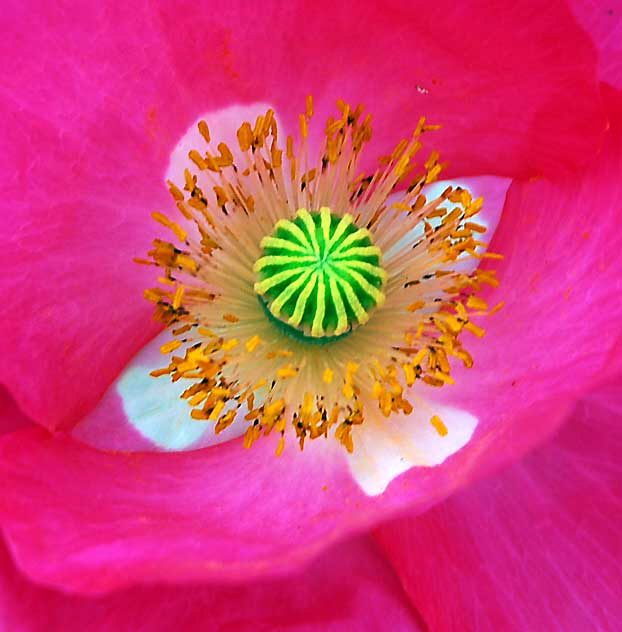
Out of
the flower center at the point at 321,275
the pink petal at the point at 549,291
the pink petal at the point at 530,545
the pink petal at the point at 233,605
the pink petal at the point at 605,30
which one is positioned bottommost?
the pink petal at the point at 233,605

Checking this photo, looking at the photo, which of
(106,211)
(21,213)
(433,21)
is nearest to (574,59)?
(433,21)

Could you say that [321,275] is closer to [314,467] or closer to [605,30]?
[314,467]

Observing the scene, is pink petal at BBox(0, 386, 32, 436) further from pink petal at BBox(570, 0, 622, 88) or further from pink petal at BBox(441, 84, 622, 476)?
pink petal at BBox(570, 0, 622, 88)


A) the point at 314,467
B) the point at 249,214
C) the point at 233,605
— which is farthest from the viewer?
the point at 249,214

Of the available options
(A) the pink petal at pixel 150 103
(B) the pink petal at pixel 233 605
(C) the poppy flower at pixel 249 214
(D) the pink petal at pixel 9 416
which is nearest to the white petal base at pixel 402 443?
(C) the poppy flower at pixel 249 214

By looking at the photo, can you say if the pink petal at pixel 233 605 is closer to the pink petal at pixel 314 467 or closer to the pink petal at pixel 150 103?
the pink petal at pixel 314 467

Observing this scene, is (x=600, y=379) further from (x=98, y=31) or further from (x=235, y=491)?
(x=98, y=31)

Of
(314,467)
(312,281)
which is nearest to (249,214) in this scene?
(312,281)

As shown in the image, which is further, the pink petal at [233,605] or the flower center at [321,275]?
the flower center at [321,275]

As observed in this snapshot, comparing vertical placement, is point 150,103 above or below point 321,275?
above
